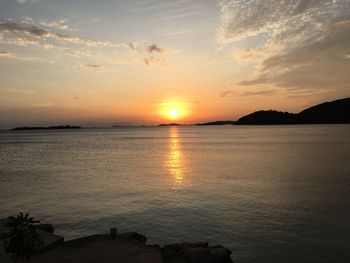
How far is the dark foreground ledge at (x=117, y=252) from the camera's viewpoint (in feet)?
62.6

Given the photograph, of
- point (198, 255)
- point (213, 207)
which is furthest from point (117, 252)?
point (213, 207)

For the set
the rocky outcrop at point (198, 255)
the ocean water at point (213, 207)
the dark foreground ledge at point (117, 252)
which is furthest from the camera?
the ocean water at point (213, 207)

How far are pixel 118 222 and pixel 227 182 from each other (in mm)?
22314

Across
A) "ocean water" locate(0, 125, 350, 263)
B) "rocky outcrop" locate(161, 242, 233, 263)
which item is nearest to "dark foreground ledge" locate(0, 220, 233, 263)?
"rocky outcrop" locate(161, 242, 233, 263)

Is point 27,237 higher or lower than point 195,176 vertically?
higher

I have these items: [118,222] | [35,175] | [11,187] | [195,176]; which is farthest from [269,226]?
[35,175]

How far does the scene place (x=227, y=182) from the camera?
48031mm

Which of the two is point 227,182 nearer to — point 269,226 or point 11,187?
point 269,226

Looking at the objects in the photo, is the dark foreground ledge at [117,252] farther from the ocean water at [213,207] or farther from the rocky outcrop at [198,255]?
the ocean water at [213,207]

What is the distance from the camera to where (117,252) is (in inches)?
784

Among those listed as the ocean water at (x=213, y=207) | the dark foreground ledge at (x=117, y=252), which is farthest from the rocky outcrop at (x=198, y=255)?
the ocean water at (x=213, y=207)

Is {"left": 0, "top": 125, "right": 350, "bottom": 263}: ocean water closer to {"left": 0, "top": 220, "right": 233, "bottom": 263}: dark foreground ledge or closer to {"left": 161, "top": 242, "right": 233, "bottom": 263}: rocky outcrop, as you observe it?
{"left": 161, "top": 242, "right": 233, "bottom": 263}: rocky outcrop

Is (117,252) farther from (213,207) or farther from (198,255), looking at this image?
(213,207)

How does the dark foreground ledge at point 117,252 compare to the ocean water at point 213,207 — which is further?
the ocean water at point 213,207
